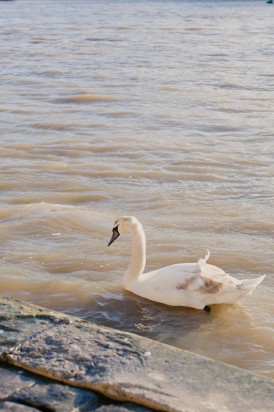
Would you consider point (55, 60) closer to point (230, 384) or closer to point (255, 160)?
point (255, 160)

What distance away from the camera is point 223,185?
923 centimetres

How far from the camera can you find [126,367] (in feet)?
12.8

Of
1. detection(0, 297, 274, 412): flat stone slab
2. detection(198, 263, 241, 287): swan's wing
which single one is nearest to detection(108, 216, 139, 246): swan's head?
detection(198, 263, 241, 287): swan's wing

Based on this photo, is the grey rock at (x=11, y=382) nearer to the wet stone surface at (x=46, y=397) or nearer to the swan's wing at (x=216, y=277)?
the wet stone surface at (x=46, y=397)

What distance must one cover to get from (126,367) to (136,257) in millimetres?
2625

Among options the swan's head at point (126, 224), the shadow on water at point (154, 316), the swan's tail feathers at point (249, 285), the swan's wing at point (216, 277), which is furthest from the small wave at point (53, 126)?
the swan's tail feathers at point (249, 285)

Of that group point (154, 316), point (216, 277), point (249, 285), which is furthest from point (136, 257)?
point (249, 285)

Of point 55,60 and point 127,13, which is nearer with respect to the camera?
point 55,60

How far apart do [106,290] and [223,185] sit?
3059mm

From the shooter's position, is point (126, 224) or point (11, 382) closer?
point (11, 382)

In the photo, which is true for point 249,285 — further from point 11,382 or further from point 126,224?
point 11,382

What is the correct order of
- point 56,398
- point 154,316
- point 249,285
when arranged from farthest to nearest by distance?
point 154,316 < point 249,285 < point 56,398

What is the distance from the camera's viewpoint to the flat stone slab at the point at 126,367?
142 inches

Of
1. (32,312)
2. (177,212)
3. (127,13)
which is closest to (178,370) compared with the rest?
(32,312)
